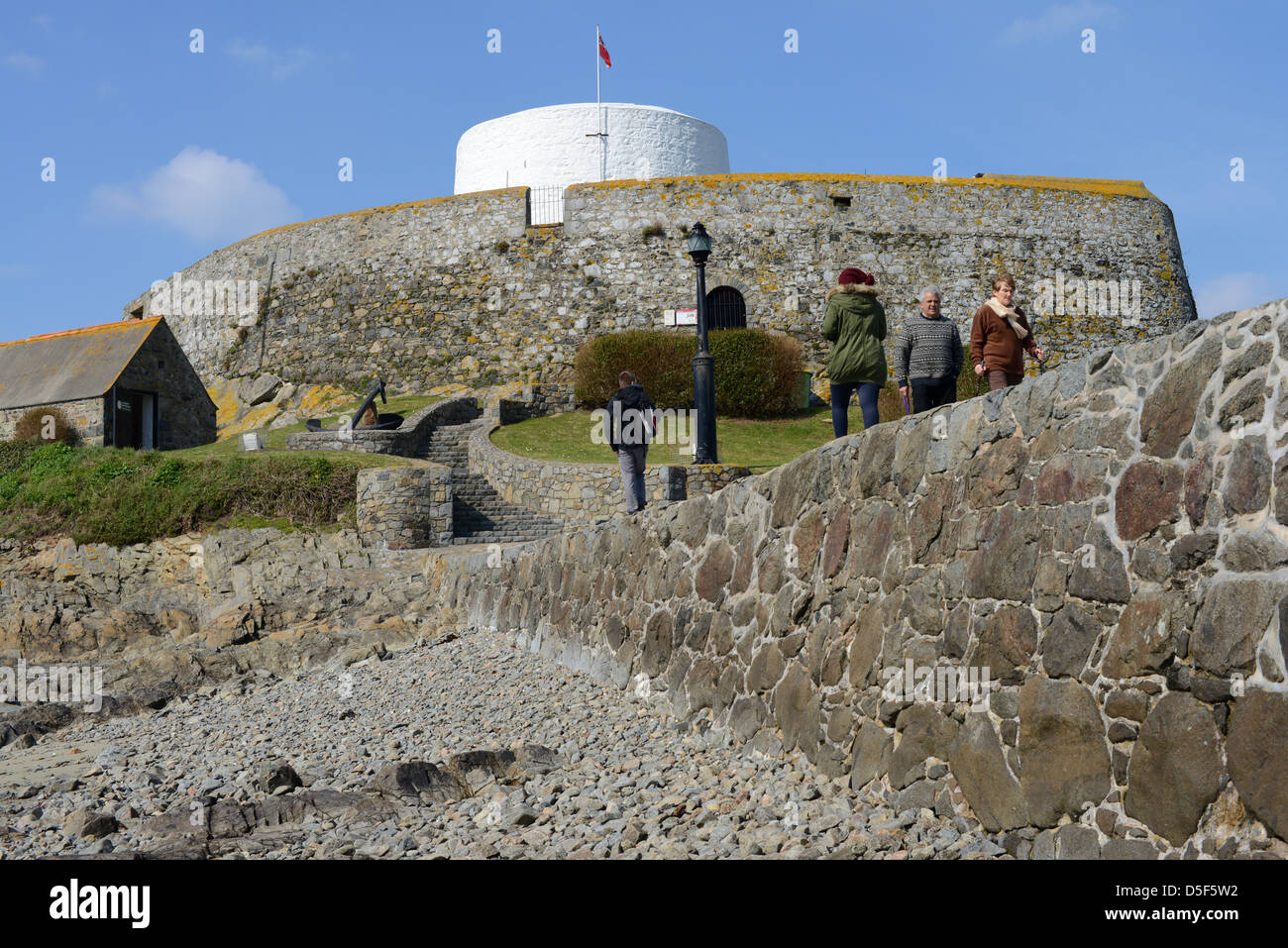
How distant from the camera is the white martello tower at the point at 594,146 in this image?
35.7m

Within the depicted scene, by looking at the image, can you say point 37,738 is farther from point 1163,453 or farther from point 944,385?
point 1163,453

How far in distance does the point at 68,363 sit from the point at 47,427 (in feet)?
8.21

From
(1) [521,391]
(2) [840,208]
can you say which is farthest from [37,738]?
(2) [840,208]

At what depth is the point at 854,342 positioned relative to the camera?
8.73m

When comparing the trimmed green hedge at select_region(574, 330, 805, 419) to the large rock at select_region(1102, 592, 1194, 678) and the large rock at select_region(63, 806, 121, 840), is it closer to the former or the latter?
the large rock at select_region(63, 806, 121, 840)

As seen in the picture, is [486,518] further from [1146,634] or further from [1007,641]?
[1146,634]

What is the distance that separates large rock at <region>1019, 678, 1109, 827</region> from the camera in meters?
4.37

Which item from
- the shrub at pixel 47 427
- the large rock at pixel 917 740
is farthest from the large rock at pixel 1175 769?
the shrub at pixel 47 427

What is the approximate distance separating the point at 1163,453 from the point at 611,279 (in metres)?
27.7

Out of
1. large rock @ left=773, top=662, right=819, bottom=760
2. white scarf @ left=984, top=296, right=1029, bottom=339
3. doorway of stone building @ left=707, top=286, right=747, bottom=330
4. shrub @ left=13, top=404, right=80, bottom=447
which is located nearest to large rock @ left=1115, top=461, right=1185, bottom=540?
large rock @ left=773, top=662, right=819, bottom=760
